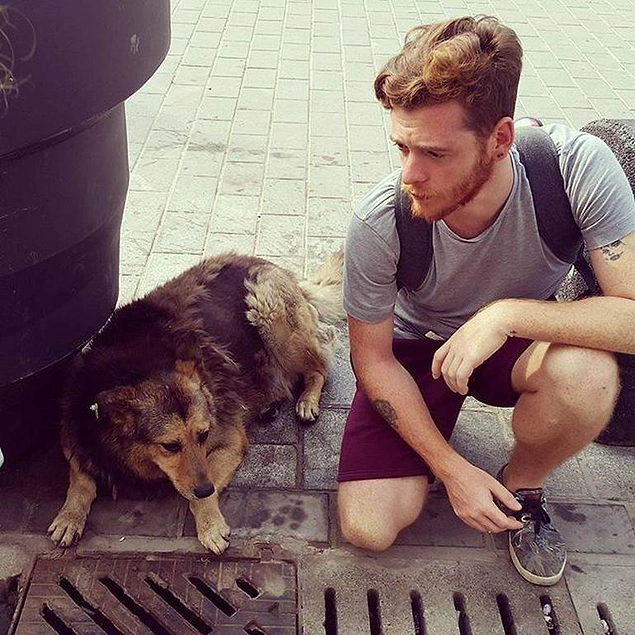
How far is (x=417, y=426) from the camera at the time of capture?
2.62 m

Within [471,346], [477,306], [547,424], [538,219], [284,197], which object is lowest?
[284,197]

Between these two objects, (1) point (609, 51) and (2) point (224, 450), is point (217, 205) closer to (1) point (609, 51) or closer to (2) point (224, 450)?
(2) point (224, 450)

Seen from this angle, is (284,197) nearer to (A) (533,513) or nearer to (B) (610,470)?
(B) (610,470)

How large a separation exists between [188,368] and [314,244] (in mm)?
1639

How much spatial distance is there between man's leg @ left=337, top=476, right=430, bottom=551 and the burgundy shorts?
0.10ft


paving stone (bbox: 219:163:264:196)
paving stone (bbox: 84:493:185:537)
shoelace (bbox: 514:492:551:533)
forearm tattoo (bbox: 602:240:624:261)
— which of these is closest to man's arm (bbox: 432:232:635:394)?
forearm tattoo (bbox: 602:240:624:261)

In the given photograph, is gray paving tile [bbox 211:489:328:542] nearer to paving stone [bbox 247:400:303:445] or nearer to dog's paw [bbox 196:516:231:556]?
dog's paw [bbox 196:516:231:556]

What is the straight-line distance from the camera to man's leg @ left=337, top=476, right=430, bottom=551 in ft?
8.55

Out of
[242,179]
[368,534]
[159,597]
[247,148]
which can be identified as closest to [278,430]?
[368,534]

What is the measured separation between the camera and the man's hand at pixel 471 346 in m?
→ 2.40

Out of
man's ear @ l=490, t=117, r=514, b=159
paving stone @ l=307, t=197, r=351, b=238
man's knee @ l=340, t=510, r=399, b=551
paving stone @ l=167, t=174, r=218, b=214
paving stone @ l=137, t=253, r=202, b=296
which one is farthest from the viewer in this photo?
paving stone @ l=167, t=174, r=218, b=214

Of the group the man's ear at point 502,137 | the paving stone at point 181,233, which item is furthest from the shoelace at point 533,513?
the paving stone at point 181,233

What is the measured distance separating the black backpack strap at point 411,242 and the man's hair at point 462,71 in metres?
0.33

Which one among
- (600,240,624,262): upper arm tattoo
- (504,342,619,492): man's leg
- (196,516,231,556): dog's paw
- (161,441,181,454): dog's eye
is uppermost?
(600,240,624,262): upper arm tattoo
